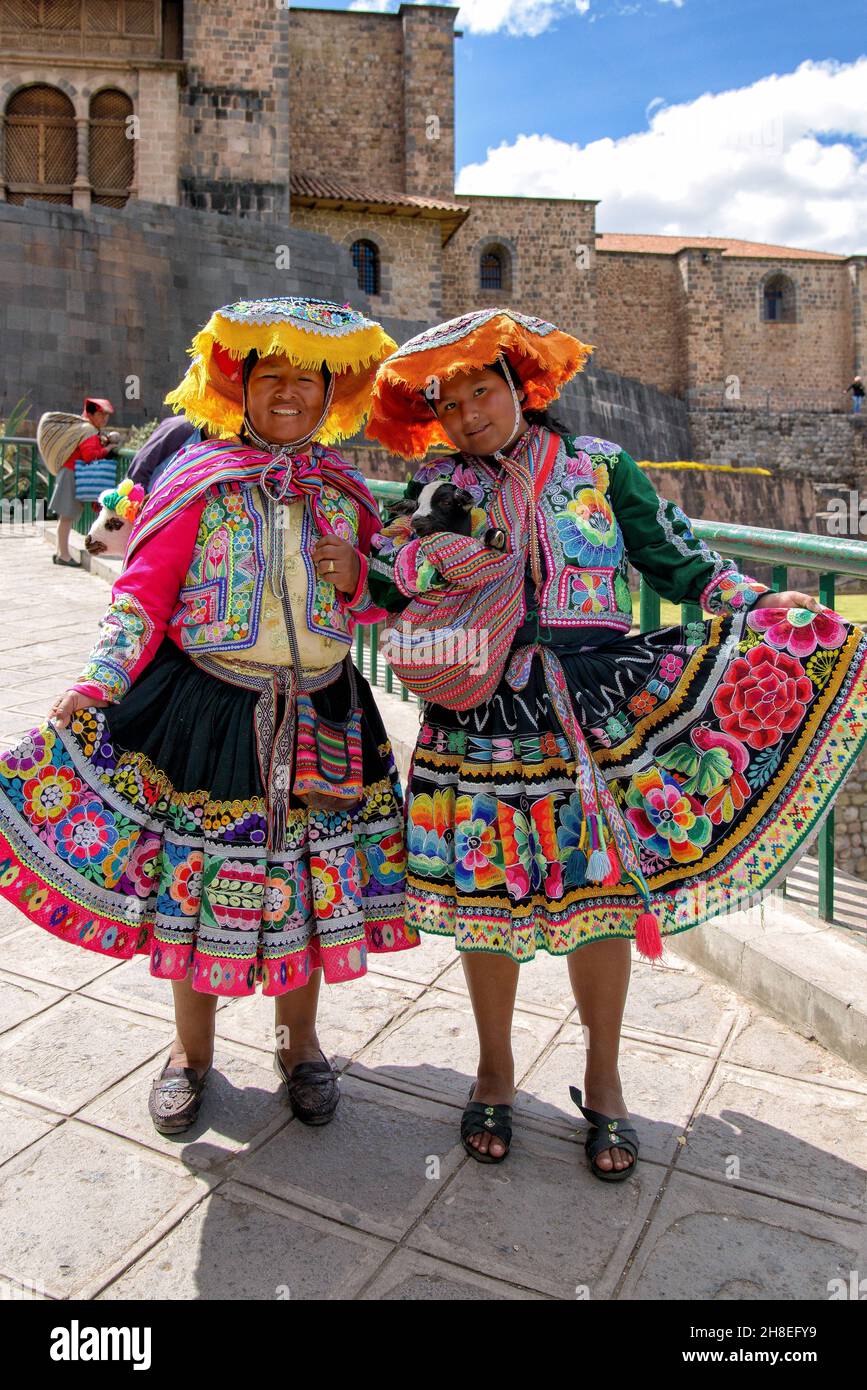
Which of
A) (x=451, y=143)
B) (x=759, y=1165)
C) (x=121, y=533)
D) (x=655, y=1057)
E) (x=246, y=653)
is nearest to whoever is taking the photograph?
(x=759, y=1165)

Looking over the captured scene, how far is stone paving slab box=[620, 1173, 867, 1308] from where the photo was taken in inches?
75.3

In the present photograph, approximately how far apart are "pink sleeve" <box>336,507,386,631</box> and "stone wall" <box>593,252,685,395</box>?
3628 centimetres

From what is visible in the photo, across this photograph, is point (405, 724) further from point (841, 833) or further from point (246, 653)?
point (841, 833)

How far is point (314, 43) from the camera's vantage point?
29.1m

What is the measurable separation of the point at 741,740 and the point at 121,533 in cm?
169

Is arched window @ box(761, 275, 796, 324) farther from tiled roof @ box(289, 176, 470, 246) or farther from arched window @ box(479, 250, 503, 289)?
tiled roof @ box(289, 176, 470, 246)

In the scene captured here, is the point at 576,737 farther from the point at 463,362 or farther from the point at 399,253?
the point at 399,253

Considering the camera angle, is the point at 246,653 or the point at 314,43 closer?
the point at 246,653

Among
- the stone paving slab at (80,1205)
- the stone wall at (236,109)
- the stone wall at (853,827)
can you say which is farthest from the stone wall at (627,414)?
the stone paving slab at (80,1205)

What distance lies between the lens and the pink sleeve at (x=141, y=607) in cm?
229

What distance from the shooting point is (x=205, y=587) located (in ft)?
7.89

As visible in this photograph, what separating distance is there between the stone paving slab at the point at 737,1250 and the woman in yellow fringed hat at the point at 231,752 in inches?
30.6

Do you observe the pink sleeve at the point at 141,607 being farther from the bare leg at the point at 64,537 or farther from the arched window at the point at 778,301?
the arched window at the point at 778,301
